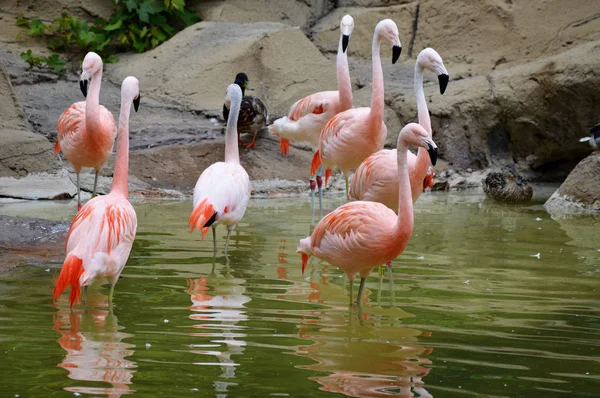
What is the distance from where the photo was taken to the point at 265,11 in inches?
507

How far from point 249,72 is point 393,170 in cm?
575

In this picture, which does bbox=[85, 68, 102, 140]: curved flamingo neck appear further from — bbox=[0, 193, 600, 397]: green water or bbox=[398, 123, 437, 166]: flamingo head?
bbox=[398, 123, 437, 166]: flamingo head

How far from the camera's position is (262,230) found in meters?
6.98

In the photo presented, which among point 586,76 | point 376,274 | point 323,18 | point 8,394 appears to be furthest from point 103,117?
point 323,18

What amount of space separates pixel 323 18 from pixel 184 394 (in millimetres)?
10580

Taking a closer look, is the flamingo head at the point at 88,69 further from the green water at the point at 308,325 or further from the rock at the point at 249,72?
the rock at the point at 249,72

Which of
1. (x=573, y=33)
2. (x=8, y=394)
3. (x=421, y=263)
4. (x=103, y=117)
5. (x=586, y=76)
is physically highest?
(x=573, y=33)

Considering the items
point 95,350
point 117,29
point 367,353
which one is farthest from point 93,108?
point 117,29

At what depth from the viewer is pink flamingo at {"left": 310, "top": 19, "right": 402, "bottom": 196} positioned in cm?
640

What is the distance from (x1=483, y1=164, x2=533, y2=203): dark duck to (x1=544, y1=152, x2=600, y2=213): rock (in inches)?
15.6

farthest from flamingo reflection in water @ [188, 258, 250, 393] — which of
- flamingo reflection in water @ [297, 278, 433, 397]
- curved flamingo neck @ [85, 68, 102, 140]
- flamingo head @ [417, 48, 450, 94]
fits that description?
curved flamingo neck @ [85, 68, 102, 140]

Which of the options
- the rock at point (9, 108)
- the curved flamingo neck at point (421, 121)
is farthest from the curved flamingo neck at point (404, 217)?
the rock at point (9, 108)

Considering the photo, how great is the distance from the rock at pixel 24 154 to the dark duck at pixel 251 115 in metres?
→ 2.06

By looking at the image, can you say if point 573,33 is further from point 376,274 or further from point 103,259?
point 103,259
